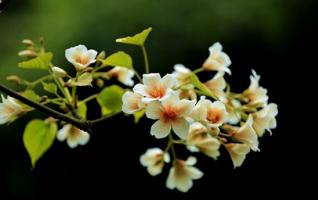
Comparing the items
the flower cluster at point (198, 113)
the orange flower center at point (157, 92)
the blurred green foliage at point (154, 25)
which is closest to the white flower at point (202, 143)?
the flower cluster at point (198, 113)

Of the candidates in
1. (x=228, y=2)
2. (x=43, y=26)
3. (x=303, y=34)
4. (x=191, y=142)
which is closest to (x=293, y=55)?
(x=303, y=34)

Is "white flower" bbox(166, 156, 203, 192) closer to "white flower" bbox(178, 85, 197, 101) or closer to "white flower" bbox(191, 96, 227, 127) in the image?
"white flower" bbox(178, 85, 197, 101)

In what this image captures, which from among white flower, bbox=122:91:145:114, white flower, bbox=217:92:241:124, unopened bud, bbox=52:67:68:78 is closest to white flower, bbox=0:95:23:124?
Answer: unopened bud, bbox=52:67:68:78

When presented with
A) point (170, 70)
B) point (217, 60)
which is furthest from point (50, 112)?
point (170, 70)

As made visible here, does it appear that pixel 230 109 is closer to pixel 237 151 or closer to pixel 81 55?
pixel 237 151

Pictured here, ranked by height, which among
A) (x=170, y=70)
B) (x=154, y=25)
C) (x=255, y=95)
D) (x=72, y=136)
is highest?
(x=255, y=95)

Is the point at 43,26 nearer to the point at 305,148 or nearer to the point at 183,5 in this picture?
the point at 183,5
